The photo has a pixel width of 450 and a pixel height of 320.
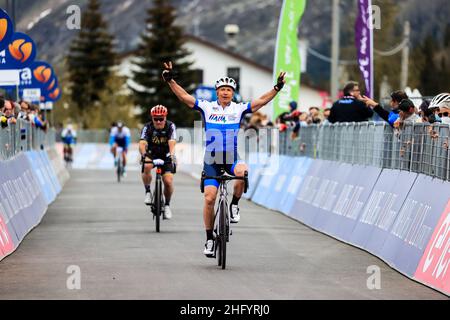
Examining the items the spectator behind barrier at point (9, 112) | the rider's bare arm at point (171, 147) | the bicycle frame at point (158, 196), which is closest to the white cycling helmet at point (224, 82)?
the bicycle frame at point (158, 196)

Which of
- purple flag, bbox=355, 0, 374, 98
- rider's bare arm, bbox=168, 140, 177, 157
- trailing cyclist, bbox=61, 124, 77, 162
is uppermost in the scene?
purple flag, bbox=355, 0, 374, 98

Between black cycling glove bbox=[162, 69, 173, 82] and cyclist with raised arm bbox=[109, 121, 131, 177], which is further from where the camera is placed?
cyclist with raised arm bbox=[109, 121, 131, 177]

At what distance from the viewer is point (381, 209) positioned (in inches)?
644

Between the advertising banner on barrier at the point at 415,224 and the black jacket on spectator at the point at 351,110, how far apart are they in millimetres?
6392

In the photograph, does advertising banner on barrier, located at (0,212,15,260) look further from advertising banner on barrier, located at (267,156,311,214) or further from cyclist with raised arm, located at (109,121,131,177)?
cyclist with raised arm, located at (109,121,131,177)

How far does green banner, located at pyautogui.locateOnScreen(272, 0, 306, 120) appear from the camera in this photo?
3294 cm

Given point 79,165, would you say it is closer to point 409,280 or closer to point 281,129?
point 281,129

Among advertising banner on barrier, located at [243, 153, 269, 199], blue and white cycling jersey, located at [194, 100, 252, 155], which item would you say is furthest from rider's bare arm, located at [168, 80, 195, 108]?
advertising banner on barrier, located at [243, 153, 269, 199]

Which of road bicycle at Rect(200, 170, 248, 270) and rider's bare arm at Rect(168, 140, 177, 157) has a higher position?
rider's bare arm at Rect(168, 140, 177, 157)

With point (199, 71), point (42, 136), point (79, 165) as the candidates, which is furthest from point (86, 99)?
point (42, 136)

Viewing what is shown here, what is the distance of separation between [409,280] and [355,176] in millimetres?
5693

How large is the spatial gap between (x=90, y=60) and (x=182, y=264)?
417ft

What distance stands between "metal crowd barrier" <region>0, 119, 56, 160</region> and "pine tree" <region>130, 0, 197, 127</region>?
300ft

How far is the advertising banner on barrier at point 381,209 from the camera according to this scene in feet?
51.1
